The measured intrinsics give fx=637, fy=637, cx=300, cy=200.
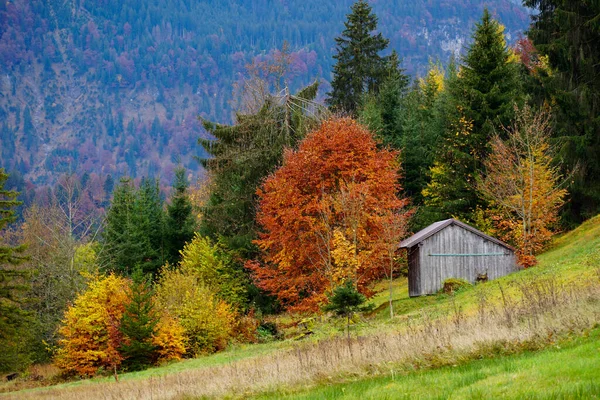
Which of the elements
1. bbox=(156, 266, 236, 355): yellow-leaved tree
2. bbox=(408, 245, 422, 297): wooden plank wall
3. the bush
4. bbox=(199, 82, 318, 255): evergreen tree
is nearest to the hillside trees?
bbox=(199, 82, 318, 255): evergreen tree

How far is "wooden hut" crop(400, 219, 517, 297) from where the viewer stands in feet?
116

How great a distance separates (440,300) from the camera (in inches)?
1260

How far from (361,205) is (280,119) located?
17.0m

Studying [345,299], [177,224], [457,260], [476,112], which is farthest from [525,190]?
[177,224]

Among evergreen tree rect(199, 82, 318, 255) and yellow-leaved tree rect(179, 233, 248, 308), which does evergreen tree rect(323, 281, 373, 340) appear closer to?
yellow-leaved tree rect(179, 233, 248, 308)

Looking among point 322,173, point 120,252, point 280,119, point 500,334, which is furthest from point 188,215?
point 500,334

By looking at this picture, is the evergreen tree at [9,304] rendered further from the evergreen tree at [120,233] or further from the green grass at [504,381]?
the green grass at [504,381]

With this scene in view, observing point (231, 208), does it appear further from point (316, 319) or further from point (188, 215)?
point (316, 319)

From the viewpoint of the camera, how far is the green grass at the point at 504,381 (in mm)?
8609

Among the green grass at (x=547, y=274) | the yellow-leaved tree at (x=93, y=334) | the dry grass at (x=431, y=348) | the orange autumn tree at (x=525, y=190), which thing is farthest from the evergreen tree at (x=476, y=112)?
the dry grass at (x=431, y=348)

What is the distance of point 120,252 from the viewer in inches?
2274

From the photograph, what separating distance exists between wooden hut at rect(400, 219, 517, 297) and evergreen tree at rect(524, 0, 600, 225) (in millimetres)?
6940

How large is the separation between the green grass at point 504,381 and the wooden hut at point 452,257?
23.0 meters

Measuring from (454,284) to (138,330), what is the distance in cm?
1677
